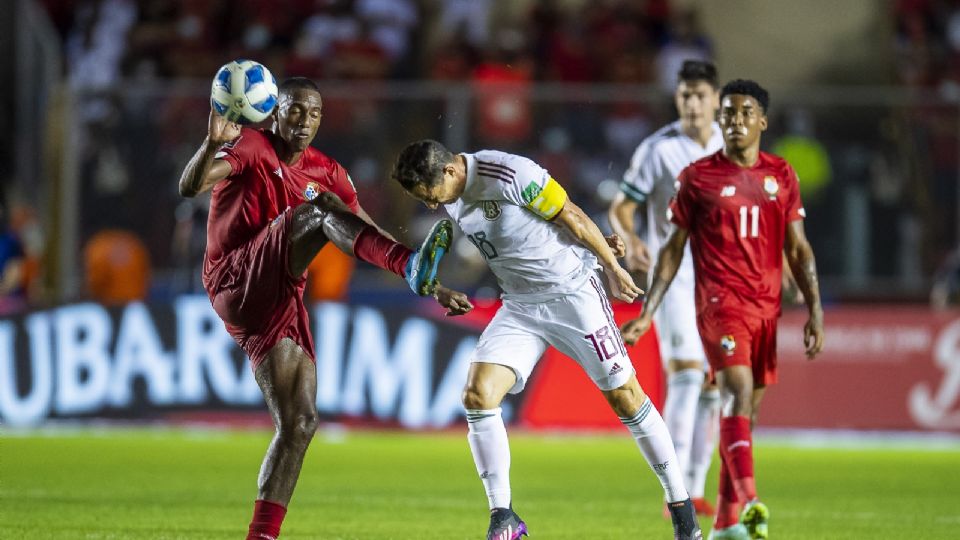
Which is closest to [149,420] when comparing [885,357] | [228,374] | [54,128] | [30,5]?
[228,374]

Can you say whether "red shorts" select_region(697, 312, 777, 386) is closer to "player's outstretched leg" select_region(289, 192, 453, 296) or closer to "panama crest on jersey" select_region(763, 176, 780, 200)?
"panama crest on jersey" select_region(763, 176, 780, 200)

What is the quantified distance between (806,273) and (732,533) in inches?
58.0

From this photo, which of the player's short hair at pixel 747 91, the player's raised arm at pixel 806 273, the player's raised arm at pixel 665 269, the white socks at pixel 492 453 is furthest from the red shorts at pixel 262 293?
the player's raised arm at pixel 806 273

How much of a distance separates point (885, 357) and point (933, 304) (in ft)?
3.27

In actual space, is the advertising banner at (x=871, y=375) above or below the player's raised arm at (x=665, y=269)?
below

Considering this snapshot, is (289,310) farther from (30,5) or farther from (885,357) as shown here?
(30,5)

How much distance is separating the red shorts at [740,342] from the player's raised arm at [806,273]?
207mm

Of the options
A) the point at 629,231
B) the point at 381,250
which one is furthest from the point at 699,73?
the point at 381,250

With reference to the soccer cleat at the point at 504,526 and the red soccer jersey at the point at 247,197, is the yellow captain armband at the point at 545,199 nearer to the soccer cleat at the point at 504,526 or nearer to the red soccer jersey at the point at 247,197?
the red soccer jersey at the point at 247,197

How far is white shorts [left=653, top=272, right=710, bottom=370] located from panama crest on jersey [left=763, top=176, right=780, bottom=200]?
1875 mm

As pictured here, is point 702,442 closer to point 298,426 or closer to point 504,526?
point 504,526

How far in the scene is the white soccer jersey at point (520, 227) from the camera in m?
7.77

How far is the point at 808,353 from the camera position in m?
8.91

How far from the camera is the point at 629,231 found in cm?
1083
